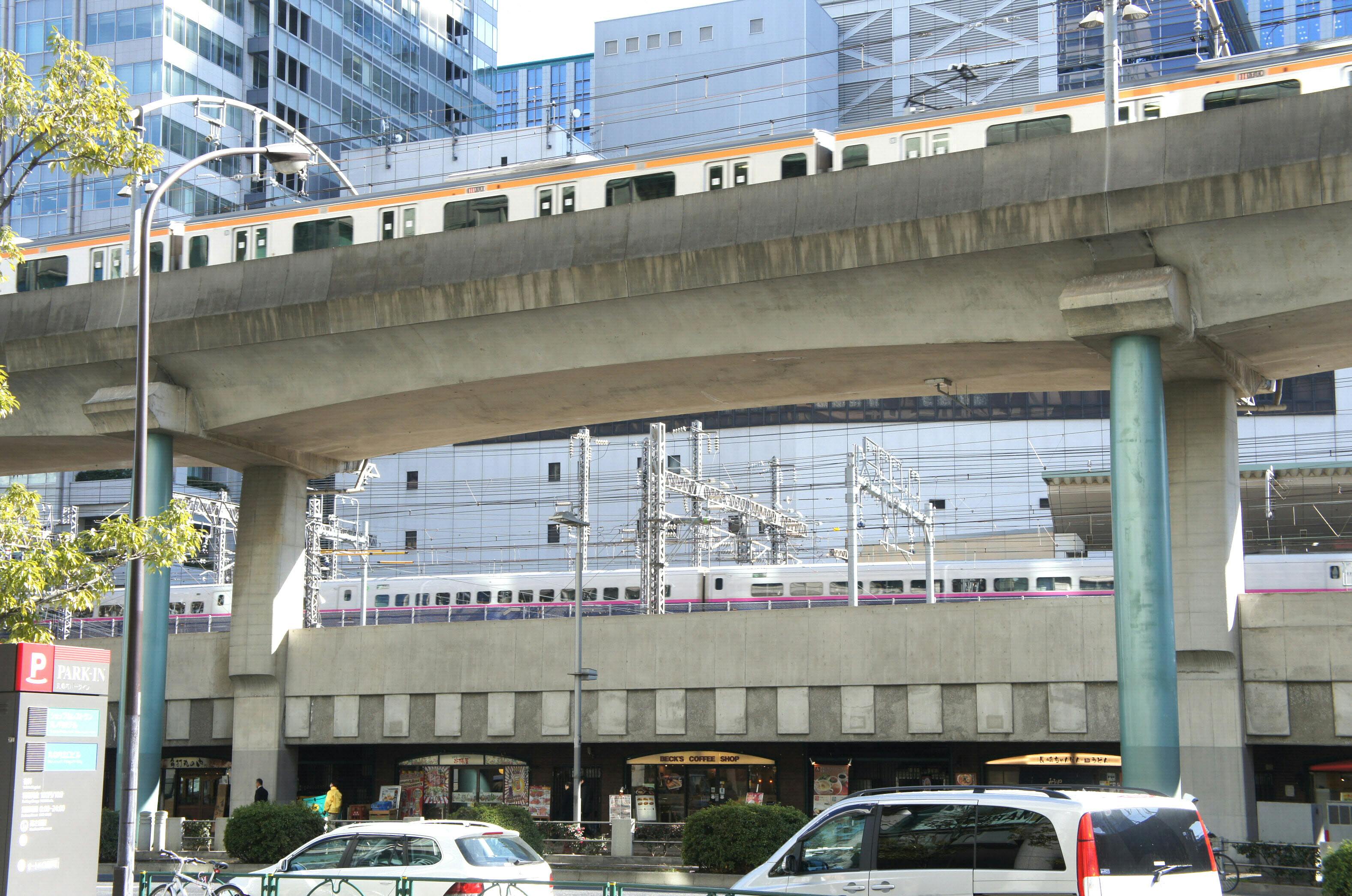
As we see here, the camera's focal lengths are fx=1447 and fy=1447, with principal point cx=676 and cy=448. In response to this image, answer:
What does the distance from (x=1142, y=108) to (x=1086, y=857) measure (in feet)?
73.0

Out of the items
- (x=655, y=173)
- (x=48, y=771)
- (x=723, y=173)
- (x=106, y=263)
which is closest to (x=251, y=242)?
(x=106, y=263)

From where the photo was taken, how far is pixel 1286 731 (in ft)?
95.2

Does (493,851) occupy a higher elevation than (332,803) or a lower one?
higher

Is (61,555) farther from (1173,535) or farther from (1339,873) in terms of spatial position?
(1173,535)

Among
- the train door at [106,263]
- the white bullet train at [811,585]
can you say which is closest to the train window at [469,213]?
the train door at [106,263]

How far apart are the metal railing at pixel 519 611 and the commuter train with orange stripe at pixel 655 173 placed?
12337 millimetres

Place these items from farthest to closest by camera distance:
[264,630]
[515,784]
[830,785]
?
[515,784] → [264,630] → [830,785]

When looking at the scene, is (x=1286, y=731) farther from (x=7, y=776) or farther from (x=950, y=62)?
(x=950, y=62)

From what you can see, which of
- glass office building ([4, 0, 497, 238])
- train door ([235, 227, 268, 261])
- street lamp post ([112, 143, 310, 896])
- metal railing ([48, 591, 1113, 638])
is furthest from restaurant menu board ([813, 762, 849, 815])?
glass office building ([4, 0, 497, 238])

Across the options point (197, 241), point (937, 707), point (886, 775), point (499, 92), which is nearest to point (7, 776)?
point (937, 707)

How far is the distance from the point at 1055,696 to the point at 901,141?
42.2ft

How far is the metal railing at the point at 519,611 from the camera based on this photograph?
49.0 metres

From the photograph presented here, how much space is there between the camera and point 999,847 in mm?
13094

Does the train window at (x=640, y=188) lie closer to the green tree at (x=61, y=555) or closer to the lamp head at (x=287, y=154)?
the lamp head at (x=287, y=154)
